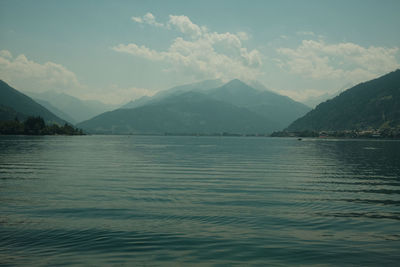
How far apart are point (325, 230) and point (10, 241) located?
1881 cm

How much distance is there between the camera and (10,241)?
57.9 ft

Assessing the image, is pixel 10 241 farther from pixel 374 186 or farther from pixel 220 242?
pixel 374 186

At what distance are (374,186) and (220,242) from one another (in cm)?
2998

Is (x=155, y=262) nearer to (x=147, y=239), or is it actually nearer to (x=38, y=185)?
(x=147, y=239)

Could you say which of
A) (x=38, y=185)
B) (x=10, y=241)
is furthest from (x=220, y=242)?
(x=38, y=185)

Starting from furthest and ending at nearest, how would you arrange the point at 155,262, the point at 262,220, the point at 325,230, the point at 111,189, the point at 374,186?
the point at 374,186 → the point at 111,189 → the point at 262,220 → the point at 325,230 → the point at 155,262

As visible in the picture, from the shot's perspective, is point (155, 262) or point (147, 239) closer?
point (155, 262)

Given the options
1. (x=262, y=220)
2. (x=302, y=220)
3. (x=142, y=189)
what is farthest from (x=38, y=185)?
(x=302, y=220)

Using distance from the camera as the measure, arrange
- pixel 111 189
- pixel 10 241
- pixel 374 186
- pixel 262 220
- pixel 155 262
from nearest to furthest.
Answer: pixel 155 262 → pixel 10 241 → pixel 262 220 → pixel 111 189 → pixel 374 186

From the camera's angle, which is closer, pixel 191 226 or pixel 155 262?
pixel 155 262

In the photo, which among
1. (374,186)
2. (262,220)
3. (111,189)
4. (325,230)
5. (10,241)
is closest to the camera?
(10,241)

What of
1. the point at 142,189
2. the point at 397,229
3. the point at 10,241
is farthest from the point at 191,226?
the point at 142,189

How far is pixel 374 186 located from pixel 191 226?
29159mm

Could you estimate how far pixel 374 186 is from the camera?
39.8 m
